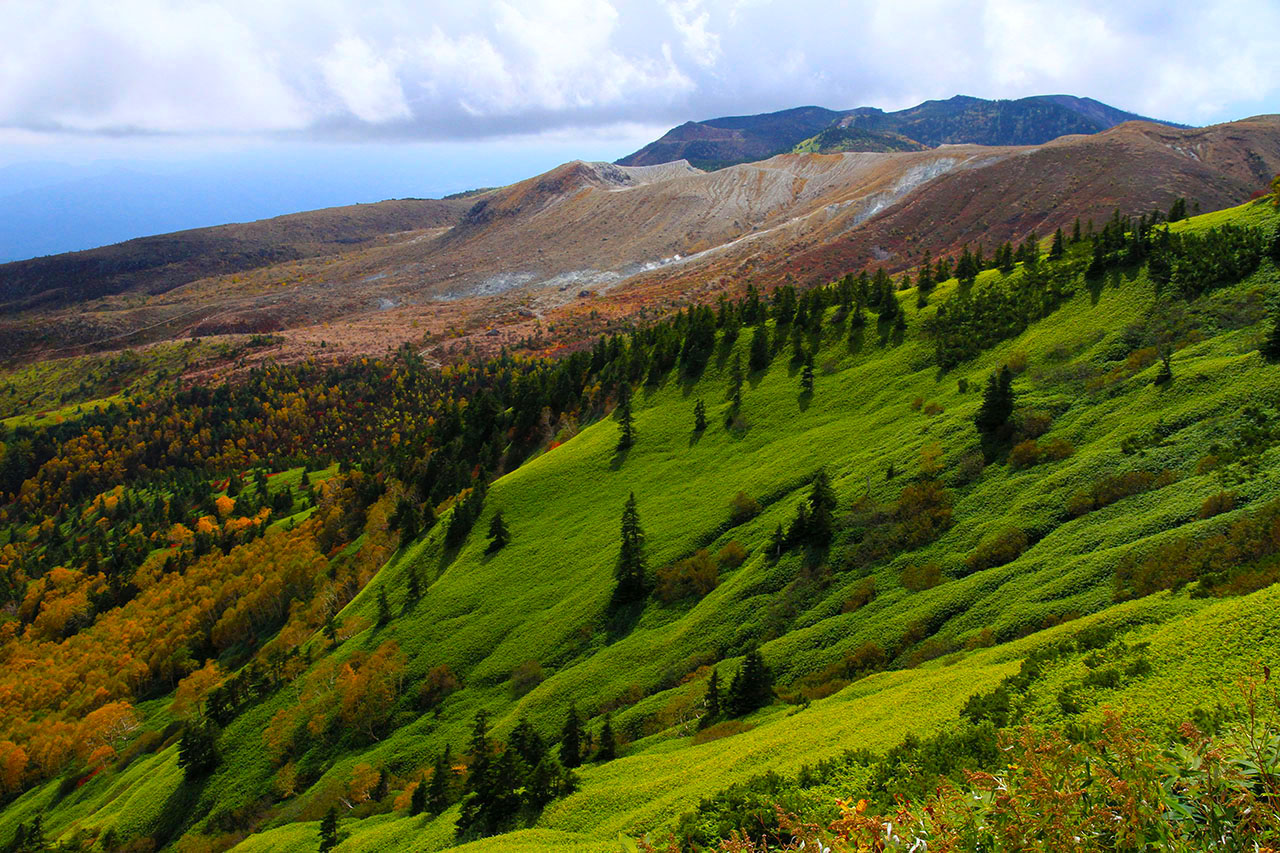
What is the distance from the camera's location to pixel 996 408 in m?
59.0

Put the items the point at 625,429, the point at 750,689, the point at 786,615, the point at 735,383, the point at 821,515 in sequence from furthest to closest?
the point at 735,383 < the point at 625,429 < the point at 821,515 < the point at 786,615 < the point at 750,689

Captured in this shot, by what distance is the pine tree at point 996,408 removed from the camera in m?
58.8

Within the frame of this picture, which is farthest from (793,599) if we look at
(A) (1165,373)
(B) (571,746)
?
(A) (1165,373)

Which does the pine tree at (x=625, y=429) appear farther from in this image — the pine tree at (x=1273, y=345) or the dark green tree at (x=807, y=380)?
the pine tree at (x=1273, y=345)

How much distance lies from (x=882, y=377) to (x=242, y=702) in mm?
98312

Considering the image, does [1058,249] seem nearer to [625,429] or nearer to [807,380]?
[807,380]

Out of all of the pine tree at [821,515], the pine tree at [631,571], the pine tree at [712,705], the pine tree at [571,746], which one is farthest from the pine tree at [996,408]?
the pine tree at [571,746]

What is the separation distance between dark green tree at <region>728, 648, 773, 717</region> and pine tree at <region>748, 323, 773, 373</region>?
65.4 metres

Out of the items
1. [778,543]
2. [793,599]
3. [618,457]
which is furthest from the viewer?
[618,457]

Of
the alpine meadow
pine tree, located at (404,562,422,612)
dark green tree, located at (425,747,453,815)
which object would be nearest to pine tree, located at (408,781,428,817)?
the alpine meadow

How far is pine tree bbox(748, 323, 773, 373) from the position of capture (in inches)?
4001

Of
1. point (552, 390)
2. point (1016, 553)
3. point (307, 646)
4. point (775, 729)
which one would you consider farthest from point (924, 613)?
point (552, 390)

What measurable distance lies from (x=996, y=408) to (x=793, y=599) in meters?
27.7

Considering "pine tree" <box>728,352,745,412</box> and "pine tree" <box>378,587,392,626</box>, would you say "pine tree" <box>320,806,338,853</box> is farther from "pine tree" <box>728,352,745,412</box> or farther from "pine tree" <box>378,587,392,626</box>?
"pine tree" <box>728,352,745,412</box>
